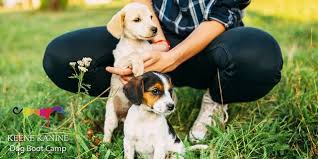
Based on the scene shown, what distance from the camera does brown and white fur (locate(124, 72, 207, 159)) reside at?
293 cm

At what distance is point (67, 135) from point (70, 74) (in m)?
0.52

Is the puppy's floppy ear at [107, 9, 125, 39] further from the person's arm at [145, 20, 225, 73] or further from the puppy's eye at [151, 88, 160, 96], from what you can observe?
the puppy's eye at [151, 88, 160, 96]

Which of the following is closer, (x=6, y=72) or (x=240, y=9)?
(x=240, y=9)

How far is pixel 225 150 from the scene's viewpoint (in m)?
3.11

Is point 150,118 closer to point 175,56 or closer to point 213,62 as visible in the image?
point 175,56

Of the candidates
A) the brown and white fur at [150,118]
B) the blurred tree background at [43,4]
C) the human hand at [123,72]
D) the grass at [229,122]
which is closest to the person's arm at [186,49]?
the human hand at [123,72]

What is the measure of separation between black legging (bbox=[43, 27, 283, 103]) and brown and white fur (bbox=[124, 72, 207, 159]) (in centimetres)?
57

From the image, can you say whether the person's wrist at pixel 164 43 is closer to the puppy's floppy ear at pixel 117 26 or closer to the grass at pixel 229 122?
the puppy's floppy ear at pixel 117 26

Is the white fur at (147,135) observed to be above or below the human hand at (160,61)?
below

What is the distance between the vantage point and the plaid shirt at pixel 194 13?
141 inches

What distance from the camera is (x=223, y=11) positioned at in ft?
11.7

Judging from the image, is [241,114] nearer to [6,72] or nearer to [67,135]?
[67,135]

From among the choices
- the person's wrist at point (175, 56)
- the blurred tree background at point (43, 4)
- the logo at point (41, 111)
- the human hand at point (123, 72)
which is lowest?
the blurred tree background at point (43, 4)

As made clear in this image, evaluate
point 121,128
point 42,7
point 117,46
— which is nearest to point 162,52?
point 117,46
